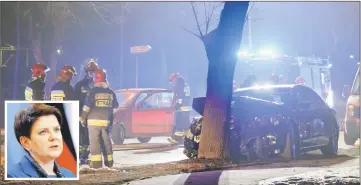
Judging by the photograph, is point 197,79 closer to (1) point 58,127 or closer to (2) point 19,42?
(1) point 58,127

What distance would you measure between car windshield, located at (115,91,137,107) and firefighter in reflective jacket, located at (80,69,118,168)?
0.25 ft

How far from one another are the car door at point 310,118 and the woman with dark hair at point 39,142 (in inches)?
135

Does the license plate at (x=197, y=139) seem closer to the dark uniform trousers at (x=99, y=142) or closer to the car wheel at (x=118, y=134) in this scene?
the car wheel at (x=118, y=134)

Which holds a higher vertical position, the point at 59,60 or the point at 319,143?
the point at 59,60

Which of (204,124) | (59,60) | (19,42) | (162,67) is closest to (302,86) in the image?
(204,124)

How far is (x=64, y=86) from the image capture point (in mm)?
6305

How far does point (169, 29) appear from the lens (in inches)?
258

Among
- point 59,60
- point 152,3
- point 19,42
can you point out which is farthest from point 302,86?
point 19,42

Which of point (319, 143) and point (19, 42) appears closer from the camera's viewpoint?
point (19, 42)

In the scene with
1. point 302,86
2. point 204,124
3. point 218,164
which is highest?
point 302,86

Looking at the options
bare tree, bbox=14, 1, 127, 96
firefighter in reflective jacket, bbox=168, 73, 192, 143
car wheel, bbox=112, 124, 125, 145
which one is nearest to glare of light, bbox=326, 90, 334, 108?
firefighter in reflective jacket, bbox=168, 73, 192, 143

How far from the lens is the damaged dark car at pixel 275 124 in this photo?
21.8 feet

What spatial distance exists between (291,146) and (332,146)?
2.23ft

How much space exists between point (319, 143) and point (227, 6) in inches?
98.9
